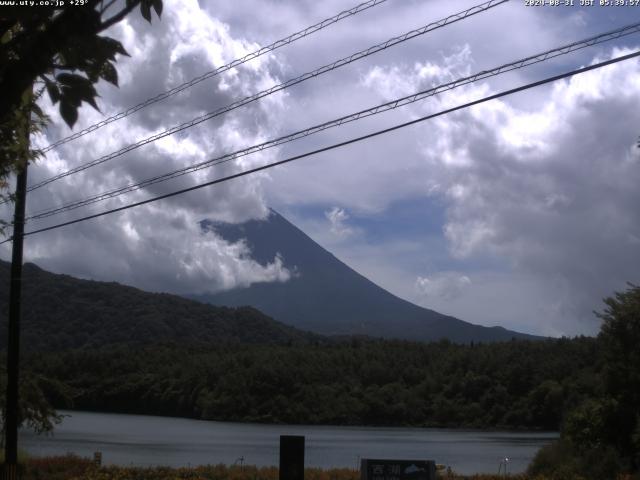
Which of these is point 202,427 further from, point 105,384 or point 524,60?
point 524,60

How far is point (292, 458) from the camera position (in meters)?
13.6

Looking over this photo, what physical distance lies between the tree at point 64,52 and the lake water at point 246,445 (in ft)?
106

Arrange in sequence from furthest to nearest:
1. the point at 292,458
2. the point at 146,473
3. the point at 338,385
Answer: the point at 338,385, the point at 146,473, the point at 292,458

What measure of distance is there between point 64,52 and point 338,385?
93.1 meters

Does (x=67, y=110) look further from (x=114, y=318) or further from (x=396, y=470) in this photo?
(x=114, y=318)

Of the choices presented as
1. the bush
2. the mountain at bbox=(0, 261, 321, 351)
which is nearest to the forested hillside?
the mountain at bbox=(0, 261, 321, 351)

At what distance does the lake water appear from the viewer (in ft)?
140

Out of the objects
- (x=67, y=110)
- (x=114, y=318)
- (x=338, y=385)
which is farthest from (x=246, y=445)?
(x=114, y=318)

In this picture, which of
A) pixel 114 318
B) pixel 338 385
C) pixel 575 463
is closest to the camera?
pixel 575 463

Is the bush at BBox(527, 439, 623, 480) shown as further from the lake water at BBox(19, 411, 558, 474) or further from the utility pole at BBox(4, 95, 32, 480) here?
the utility pole at BBox(4, 95, 32, 480)

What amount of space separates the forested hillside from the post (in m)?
70.7

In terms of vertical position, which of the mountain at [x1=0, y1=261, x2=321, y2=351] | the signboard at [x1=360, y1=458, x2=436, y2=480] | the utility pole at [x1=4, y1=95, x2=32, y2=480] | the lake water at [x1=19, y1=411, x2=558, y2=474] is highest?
the mountain at [x1=0, y1=261, x2=321, y2=351]

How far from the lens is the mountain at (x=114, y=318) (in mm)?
113812

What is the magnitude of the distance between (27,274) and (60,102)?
379 ft
